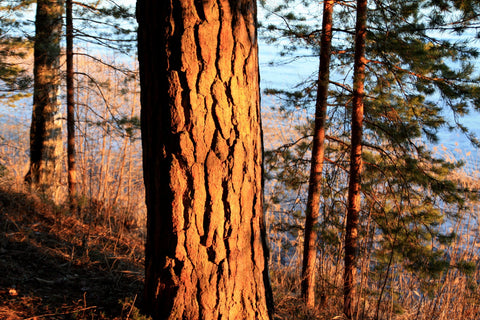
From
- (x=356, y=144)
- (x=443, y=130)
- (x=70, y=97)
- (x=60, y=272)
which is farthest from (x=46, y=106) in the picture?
(x=443, y=130)

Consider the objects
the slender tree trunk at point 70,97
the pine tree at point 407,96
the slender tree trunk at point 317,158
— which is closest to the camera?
the pine tree at point 407,96

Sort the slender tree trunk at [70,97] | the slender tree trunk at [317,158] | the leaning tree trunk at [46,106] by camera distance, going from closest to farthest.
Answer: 1. the slender tree trunk at [317,158]
2. the slender tree trunk at [70,97]
3. the leaning tree trunk at [46,106]

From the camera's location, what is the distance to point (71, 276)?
2.85 metres

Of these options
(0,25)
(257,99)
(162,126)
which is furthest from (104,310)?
(0,25)

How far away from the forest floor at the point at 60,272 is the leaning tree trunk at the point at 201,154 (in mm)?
463

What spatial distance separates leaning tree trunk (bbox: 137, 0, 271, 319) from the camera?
1.90 meters

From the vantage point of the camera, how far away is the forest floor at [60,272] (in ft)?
7.27

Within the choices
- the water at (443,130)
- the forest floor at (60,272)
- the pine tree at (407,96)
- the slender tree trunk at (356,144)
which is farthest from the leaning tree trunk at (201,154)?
the water at (443,130)

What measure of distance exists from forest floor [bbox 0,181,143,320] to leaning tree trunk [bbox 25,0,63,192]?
1778 mm

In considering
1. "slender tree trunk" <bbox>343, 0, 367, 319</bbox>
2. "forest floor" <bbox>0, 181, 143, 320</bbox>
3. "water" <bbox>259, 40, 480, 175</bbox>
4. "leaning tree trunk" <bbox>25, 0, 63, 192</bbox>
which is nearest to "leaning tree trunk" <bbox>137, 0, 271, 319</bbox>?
"forest floor" <bbox>0, 181, 143, 320</bbox>

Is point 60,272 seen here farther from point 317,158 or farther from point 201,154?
point 317,158

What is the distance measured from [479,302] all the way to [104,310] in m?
4.02

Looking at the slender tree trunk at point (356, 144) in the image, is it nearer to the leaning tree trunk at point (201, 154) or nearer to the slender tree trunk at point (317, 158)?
the slender tree trunk at point (317, 158)

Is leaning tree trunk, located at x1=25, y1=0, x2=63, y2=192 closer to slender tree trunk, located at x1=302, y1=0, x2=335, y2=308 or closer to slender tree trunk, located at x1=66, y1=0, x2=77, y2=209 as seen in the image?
slender tree trunk, located at x1=66, y1=0, x2=77, y2=209
